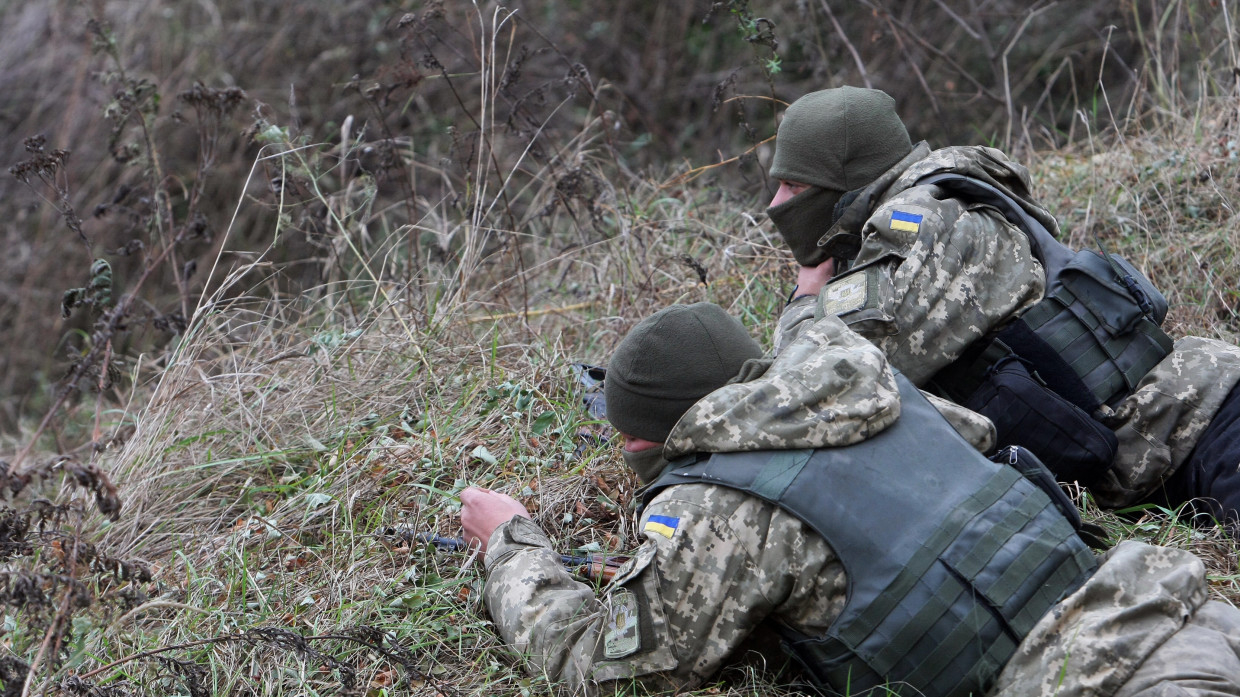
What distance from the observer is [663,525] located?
2.28 metres

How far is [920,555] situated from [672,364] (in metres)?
0.68

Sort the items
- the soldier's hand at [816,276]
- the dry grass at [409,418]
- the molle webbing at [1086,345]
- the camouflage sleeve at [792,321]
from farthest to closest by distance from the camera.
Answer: the soldier's hand at [816,276]
the camouflage sleeve at [792,321]
the molle webbing at [1086,345]
the dry grass at [409,418]

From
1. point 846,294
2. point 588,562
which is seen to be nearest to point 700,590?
point 588,562

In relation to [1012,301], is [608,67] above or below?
below

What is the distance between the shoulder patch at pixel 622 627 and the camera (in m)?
2.30

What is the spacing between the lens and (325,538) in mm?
3248

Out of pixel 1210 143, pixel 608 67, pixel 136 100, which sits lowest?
pixel 608 67

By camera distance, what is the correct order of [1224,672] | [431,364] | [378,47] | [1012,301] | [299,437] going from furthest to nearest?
[378,47] → [431,364] → [299,437] → [1012,301] → [1224,672]

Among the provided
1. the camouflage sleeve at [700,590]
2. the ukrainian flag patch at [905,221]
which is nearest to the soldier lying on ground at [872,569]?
the camouflage sleeve at [700,590]

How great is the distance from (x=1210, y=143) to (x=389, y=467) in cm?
368

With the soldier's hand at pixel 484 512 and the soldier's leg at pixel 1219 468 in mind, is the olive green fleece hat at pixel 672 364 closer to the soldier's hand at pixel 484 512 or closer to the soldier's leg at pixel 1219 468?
the soldier's hand at pixel 484 512

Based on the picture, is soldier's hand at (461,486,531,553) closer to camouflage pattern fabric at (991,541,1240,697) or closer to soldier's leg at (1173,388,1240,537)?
camouflage pattern fabric at (991,541,1240,697)

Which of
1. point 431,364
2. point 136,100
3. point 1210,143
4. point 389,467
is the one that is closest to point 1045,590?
point 389,467

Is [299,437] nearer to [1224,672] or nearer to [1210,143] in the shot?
[1224,672]
